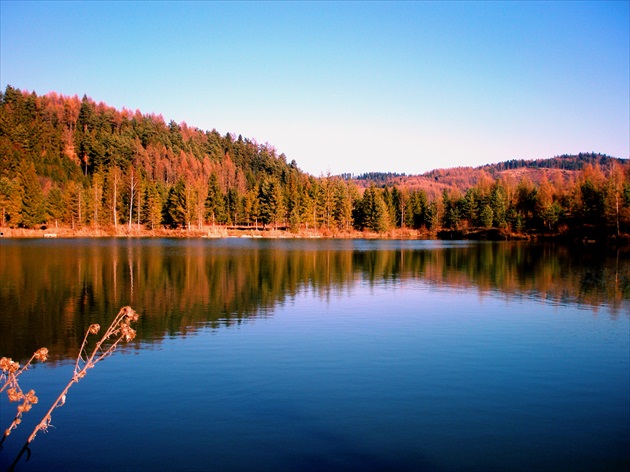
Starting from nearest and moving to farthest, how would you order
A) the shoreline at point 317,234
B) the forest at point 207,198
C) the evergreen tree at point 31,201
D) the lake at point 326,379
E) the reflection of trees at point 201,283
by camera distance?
the lake at point 326,379, the reflection of trees at point 201,283, the shoreline at point 317,234, the evergreen tree at point 31,201, the forest at point 207,198

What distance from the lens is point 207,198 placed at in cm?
9231

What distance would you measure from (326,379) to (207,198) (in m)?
83.8

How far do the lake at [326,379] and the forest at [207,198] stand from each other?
59.9m

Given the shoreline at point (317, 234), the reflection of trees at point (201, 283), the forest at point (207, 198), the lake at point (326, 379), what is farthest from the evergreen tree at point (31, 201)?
the lake at point (326, 379)

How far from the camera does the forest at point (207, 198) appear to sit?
257 ft

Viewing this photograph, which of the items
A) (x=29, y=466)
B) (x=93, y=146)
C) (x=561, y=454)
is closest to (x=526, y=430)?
(x=561, y=454)

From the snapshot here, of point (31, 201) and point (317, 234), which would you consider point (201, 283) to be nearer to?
point (31, 201)

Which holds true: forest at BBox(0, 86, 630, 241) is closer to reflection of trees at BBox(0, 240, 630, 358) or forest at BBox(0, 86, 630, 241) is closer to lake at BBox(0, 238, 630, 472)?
reflection of trees at BBox(0, 240, 630, 358)

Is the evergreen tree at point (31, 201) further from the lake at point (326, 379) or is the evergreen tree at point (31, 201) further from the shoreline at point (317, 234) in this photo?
the lake at point (326, 379)

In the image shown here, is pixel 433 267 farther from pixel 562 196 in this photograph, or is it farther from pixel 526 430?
pixel 562 196

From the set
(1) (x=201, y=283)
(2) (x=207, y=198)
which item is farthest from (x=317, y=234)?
(1) (x=201, y=283)

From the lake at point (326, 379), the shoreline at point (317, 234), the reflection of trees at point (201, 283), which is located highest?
the shoreline at point (317, 234)

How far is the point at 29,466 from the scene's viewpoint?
7496 millimetres

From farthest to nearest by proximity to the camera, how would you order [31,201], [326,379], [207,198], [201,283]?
[207,198]
[31,201]
[201,283]
[326,379]
